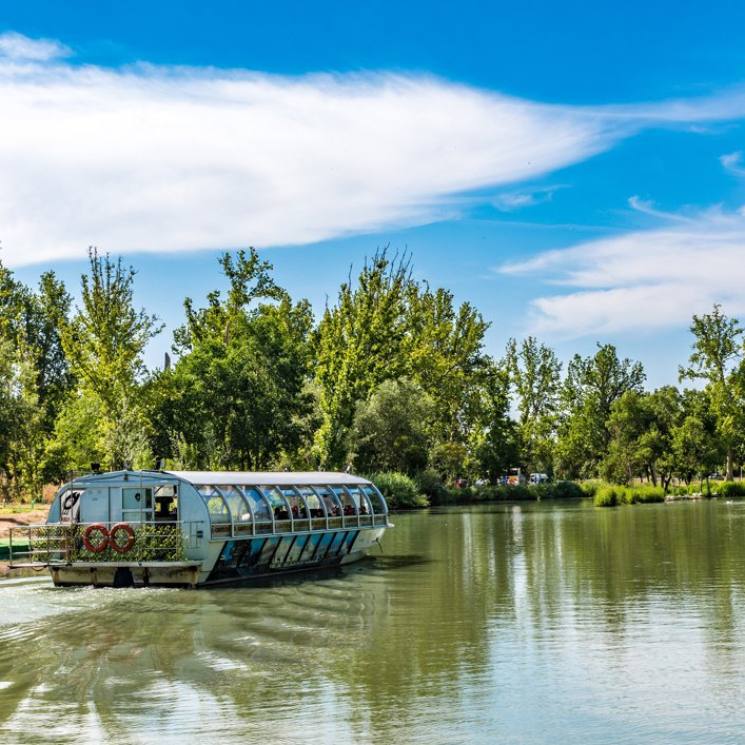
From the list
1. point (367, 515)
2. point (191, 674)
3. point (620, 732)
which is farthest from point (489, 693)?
point (367, 515)

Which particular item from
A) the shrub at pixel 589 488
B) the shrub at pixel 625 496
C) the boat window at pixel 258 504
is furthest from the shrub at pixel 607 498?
the boat window at pixel 258 504

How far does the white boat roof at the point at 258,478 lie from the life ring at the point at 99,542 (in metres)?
2.84

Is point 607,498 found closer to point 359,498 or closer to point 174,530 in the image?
point 359,498

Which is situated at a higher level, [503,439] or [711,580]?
[503,439]

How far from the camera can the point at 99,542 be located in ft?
108

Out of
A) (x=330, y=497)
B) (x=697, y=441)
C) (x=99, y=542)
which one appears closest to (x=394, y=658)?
(x=99, y=542)

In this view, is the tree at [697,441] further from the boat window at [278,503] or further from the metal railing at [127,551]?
the metal railing at [127,551]

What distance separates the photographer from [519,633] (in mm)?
24438

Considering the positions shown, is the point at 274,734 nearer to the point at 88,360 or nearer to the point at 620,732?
the point at 620,732

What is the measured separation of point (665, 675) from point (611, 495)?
70.8 metres

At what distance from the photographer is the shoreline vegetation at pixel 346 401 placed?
208 ft

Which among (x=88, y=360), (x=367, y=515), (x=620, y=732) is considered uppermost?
(x=88, y=360)

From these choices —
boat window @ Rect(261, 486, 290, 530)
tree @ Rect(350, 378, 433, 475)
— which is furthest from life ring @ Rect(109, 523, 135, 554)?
tree @ Rect(350, 378, 433, 475)

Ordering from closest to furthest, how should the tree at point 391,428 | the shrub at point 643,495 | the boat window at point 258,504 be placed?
the boat window at point 258,504, the shrub at point 643,495, the tree at point 391,428
